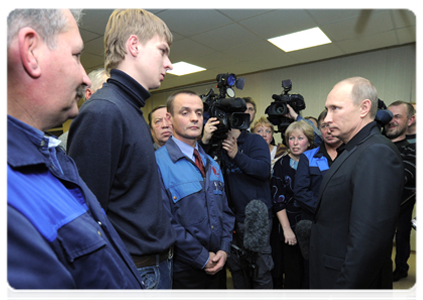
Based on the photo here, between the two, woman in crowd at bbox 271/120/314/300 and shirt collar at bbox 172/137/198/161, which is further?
woman in crowd at bbox 271/120/314/300

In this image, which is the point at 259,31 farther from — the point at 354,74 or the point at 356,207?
the point at 356,207

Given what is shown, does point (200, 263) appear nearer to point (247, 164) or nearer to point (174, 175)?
point (174, 175)

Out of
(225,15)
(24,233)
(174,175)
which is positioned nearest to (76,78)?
(24,233)

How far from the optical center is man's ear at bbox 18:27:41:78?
452 mm

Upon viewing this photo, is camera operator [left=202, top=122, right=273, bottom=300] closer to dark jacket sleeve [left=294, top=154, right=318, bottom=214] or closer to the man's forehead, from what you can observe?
dark jacket sleeve [left=294, top=154, right=318, bottom=214]

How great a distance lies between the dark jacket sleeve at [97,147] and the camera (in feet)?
2.62

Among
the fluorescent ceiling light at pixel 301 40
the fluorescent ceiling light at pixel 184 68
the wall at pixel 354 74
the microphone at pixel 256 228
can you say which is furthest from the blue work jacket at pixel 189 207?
the fluorescent ceiling light at pixel 184 68

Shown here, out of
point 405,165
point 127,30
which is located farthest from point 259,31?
point 127,30

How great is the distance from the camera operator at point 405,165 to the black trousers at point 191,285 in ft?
5.76

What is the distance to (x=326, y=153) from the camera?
6.29ft

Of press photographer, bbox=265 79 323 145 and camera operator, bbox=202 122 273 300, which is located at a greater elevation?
press photographer, bbox=265 79 323 145

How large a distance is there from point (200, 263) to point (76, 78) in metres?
1.02

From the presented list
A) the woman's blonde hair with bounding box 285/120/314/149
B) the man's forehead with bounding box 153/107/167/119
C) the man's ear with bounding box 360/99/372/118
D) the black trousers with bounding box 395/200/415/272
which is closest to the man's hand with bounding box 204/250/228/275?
the man's ear with bounding box 360/99/372/118

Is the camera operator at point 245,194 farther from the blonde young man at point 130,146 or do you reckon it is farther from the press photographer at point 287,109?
the blonde young man at point 130,146
